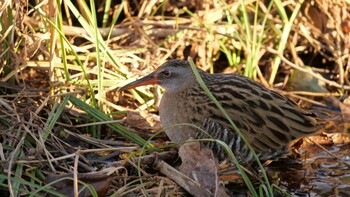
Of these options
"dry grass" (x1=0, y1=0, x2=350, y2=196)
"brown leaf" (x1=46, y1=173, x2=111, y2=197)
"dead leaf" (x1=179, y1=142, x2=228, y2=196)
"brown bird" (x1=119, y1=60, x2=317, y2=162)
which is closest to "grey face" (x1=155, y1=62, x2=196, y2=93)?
"brown bird" (x1=119, y1=60, x2=317, y2=162)

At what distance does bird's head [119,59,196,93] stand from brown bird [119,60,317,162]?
4.4 inches

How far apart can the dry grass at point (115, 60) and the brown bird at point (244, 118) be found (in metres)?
0.28

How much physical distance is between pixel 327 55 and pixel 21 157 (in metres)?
2.82

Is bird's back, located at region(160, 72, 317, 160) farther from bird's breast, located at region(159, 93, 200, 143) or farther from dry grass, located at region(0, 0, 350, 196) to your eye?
dry grass, located at region(0, 0, 350, 196)

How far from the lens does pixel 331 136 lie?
4.33 m

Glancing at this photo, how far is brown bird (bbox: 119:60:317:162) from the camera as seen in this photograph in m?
3.70

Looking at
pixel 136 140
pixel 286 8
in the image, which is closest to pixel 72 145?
pixel 136 140

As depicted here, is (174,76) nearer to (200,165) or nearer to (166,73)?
(166,73)

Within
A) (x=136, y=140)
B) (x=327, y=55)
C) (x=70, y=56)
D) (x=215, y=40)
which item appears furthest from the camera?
(x=327, y=55)

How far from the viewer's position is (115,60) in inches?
171

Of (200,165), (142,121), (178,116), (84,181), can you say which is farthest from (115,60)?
(84,181)

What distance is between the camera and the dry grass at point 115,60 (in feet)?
11.0

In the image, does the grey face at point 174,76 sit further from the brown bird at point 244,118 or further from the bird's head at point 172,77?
the brown bird at point 244,118

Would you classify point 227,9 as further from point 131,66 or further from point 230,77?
point 230,77
